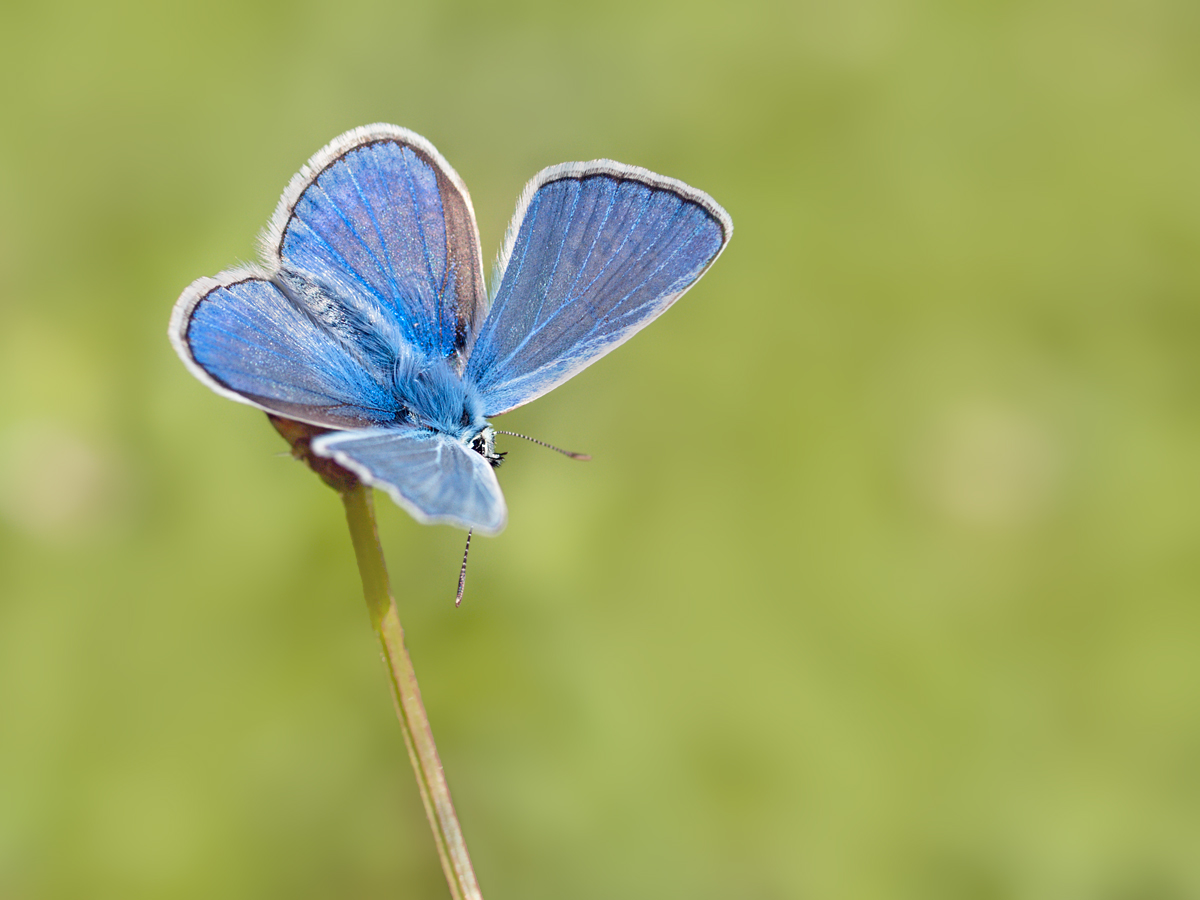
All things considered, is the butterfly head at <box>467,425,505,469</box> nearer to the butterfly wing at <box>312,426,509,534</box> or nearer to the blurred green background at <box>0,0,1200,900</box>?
the butterfly wing at <box>312,426,509,534</box>

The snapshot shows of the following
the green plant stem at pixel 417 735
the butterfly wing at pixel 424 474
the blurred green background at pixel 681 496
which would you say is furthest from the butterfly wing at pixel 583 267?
the blurred green background at pixel 681 496

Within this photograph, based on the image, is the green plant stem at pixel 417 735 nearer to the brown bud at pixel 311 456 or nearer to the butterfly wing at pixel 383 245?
the brown bud at pixel 311 456

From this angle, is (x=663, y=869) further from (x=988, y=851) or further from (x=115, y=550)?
(x=115, y=550)

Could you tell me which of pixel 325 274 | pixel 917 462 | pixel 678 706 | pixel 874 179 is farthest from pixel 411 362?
pixel 874 179

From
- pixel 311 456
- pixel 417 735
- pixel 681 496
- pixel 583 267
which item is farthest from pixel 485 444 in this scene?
pixel 681 496

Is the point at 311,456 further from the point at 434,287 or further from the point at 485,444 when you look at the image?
the point at 434,287

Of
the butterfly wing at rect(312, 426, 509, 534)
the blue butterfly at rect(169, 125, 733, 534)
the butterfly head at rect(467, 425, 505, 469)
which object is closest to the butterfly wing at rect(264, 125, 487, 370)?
the blue butterfly at rect(169, 125, 733, 534)
